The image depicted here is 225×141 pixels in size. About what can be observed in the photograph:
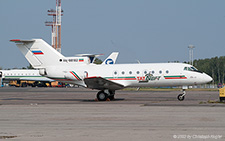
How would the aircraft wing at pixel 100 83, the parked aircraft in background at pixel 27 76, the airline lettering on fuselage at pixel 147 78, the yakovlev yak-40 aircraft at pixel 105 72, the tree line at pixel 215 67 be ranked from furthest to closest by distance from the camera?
the tree line at pixel 215 67, the parked aircraft in background at pixel 27 76, the airline lettering on fuselage at pixel 147 78, the yakovlev yak-40 aircraft at pixel 105 72, the aircraft wing at pixel 100 83

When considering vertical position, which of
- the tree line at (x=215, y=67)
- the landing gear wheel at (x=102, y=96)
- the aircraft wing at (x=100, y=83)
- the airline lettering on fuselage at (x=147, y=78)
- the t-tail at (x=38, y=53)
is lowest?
the landing gear wheel at (x=102, y=96)

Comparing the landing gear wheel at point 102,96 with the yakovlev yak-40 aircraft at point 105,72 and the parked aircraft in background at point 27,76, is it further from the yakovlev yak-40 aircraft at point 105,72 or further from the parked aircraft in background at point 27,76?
the parked aircraft in background at point 27,76

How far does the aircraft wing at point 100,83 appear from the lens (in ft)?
90.5

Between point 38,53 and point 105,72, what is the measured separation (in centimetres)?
583

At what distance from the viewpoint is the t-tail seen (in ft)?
98.8

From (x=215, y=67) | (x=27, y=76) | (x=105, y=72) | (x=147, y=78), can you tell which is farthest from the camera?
(x=215, y=67)

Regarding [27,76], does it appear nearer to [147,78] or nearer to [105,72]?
[105,72]

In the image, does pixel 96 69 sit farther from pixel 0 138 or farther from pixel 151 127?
pixel 0 138

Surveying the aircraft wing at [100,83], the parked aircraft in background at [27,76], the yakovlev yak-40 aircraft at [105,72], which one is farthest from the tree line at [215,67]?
the aircraft wing at [100,83]

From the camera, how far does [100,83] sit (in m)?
28.3

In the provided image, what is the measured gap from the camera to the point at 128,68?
29203mm

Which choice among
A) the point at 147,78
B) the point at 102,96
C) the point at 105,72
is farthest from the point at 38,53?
the point at 147,78

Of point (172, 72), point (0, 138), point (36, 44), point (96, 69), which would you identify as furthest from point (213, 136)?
point (36, 44)

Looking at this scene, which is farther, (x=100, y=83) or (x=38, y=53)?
(x=38, y=53)
